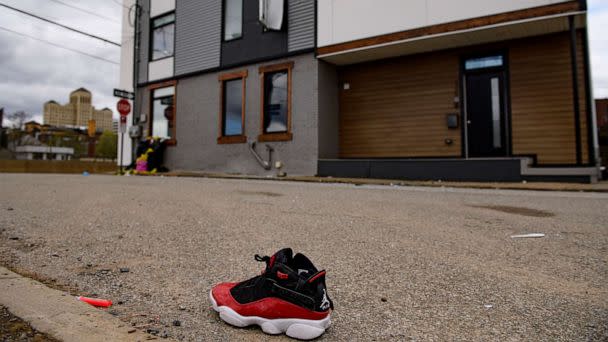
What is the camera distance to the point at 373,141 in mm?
10508

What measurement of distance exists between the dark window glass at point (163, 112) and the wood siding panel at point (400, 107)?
6.58 meters

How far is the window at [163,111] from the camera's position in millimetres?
13672

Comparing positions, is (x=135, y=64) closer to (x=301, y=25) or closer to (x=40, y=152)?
(x=301, y=25)

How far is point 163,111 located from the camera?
1416cm

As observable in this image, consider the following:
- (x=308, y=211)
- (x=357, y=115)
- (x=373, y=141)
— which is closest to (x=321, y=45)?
(x=357, y=115)

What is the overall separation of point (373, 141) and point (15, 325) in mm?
9718

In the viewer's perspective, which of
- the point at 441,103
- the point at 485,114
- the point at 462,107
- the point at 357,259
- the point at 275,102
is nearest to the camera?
the point at 357,259

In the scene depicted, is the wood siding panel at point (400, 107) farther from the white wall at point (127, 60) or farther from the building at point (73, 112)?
the building at point (73, 112)

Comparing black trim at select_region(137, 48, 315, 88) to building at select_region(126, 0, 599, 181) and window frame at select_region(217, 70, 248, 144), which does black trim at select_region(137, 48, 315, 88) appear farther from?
window frame at select_region(217, 70, 248, 144)

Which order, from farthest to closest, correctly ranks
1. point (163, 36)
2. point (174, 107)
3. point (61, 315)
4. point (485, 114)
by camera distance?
point (163, 36) → point (174, 107) → point (485, 114) → point (61, 315)

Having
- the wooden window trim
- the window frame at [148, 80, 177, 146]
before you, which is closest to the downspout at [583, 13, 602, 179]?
the wooden window trim

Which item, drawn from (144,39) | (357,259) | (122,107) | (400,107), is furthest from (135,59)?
(357,259)

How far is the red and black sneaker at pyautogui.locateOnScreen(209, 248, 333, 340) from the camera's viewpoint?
1.47m

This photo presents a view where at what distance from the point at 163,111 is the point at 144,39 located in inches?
132
